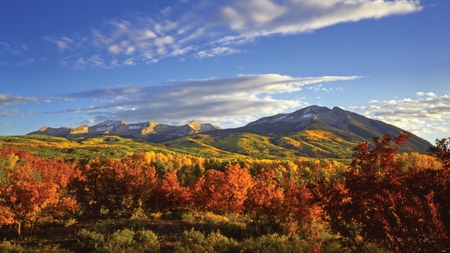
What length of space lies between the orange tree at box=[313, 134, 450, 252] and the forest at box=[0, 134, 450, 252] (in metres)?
0.03

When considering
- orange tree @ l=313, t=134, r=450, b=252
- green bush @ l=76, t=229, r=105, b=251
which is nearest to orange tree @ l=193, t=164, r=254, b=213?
green bush @ l=76, t=229, r=105, b=251

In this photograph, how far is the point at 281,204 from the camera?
82.6 ft

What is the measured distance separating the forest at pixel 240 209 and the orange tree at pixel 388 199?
0.03 meters

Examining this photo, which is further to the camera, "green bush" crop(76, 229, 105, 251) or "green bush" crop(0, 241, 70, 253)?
"green bush" crop(76, 229, 105, 251)

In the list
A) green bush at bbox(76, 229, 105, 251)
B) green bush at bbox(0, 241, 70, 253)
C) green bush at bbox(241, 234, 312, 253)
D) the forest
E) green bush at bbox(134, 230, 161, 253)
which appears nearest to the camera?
the forest

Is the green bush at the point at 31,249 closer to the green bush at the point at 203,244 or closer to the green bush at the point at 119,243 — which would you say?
the green bush at the point at 119,243

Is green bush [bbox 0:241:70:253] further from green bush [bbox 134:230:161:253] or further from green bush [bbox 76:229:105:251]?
green bush [bbox 134:230:161:253]

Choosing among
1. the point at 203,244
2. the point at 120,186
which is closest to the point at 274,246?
the point at 203,244

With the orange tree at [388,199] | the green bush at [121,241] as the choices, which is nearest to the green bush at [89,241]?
the green bush at [121,241]

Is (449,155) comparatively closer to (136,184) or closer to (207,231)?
(207,231)

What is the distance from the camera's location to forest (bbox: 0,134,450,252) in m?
8.98

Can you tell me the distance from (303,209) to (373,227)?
15.3 metres

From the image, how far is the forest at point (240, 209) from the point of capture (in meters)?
8.98

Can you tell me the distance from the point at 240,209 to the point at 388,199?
22.9 m
